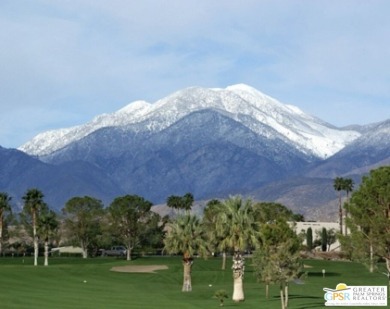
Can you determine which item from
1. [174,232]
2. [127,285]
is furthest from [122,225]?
[174,232]

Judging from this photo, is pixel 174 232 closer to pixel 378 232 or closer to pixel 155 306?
pixel 155 306

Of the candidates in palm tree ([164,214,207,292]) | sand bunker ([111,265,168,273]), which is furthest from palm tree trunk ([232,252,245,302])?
sand bunker ([111,265,168,273])

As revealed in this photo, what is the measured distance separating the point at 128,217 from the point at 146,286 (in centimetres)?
6539

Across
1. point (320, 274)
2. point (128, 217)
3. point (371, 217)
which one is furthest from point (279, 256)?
point (128, 217)

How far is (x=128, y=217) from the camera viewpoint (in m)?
183

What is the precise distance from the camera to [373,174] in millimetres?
74688

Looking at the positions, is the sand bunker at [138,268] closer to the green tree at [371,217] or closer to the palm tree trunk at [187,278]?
the palm tree trunk at [187,278]

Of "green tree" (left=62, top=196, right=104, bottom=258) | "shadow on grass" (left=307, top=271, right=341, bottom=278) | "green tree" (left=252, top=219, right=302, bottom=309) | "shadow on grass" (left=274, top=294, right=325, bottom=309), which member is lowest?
"shadow on grass" (left=274, top=294, right=325, bottom=309)

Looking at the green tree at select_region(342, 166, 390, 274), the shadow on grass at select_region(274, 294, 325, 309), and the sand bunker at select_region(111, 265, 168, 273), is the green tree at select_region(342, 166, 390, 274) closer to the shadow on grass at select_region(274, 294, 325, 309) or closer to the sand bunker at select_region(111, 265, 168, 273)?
the shadow on grass at select_region(274, 294, 325, 309)

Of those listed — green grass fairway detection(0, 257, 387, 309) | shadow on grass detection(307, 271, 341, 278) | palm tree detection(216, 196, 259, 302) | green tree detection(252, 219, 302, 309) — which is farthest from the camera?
shadow on grass detection(307, 271, 341, 278)

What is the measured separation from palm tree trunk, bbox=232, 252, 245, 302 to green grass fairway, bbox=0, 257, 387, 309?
1.28 meters

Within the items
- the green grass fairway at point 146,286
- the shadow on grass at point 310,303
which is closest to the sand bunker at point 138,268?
the green grass fairway at point 146,286

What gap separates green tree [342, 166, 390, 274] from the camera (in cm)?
7381

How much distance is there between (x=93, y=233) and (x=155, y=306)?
112 m
